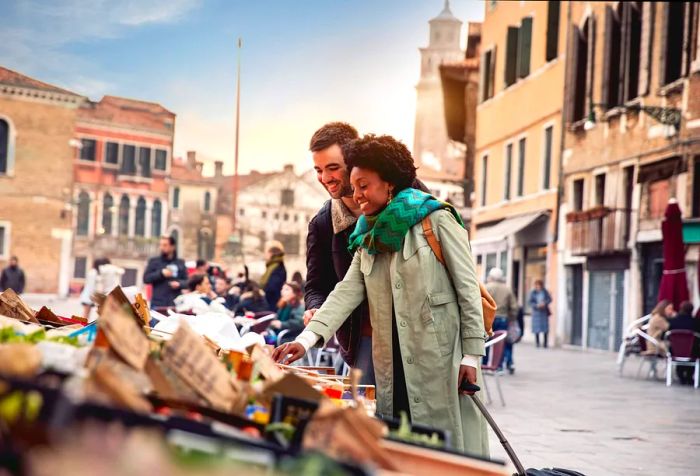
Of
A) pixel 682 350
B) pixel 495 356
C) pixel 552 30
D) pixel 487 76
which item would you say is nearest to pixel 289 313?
pixel 495 356

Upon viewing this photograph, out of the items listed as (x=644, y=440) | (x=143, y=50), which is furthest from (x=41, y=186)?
(x=644, y=440)

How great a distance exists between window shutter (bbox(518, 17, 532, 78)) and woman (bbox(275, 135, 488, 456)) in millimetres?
26290

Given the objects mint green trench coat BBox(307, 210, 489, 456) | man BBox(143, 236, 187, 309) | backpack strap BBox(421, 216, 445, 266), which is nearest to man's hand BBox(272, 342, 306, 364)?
mint green trench coat BBox(307, 210, 489, 456)

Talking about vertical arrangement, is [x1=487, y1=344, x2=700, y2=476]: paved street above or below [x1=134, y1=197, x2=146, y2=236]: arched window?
below

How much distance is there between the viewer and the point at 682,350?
44.3ft

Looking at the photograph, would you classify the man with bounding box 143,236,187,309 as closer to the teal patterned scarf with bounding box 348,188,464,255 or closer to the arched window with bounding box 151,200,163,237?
the teal patterned scarf with bounding box 348,188,464,255

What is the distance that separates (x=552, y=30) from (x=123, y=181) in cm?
2946

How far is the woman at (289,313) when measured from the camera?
11031 mm

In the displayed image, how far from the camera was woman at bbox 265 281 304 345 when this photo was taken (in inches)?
434

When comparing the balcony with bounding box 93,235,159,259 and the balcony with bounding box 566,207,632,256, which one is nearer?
the balcony with bounding box 566,207,632,256

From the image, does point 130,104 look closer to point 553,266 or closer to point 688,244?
point 553,266

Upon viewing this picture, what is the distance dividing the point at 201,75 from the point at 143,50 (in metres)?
4.78

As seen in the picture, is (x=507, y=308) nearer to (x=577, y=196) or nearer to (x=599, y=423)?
(x=599, y=423)

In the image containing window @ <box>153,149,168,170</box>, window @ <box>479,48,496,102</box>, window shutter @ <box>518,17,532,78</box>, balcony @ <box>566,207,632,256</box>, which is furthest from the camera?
window @ <box>153,149,168,170</box>
